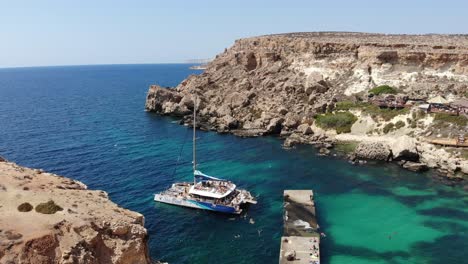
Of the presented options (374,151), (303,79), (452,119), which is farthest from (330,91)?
(374,151)

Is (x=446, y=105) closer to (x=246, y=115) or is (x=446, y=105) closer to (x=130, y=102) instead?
(x=246, y=115)

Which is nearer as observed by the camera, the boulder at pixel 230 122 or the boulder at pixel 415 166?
the boulder at pixel 415 166

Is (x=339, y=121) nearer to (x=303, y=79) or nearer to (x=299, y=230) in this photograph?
(x=303, y=79)

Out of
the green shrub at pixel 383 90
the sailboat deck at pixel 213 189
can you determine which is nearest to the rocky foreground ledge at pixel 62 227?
the sailboat deck at pixel 213 189

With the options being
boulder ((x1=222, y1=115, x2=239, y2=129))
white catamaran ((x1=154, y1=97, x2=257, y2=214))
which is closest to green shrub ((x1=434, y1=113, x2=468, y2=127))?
boulder ((x1=222, y1=115, x2=239, y2=129))

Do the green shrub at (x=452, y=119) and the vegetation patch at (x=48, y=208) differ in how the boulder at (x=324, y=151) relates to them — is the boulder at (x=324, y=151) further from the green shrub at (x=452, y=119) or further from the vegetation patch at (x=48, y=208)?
the vegetation patch at (x=48, y=208)

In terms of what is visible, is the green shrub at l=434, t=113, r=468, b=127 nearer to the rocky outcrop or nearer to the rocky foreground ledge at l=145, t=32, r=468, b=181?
the rocky foreground ledge at l=145, t=32, r=468, b=181
